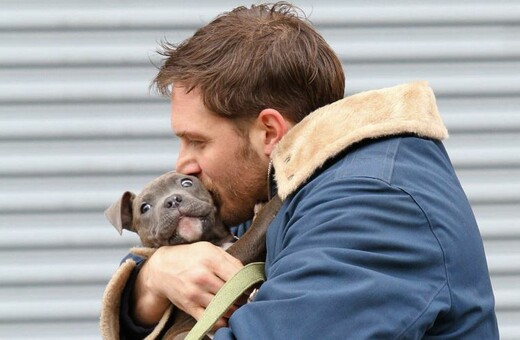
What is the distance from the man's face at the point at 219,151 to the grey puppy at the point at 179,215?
63 mm

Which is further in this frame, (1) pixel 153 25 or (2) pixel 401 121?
(1) pixel 153 25

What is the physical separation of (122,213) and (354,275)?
137 cm

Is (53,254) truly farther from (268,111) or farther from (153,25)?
(268,111)

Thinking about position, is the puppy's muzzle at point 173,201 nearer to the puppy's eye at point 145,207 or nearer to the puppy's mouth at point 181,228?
the puppy's mouth at point 181,228

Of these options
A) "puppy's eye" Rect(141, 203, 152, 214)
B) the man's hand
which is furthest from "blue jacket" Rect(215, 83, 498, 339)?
"puppy's eye" Rect(141, 203, 152, 214)

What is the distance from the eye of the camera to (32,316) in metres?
4.53

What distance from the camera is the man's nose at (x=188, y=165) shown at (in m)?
2.98

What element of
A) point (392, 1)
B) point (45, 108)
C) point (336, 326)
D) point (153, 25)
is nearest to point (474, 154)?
point (392, 1)

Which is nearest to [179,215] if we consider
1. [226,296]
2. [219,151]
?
[219,151]

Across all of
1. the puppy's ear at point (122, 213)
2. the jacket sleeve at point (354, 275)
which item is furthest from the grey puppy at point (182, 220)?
the jacket sleeve at point (354, 275)

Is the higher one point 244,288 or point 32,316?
point 244,288

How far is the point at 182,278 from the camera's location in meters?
2.73

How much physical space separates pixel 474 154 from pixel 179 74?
2.07 meters

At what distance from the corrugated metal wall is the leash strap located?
2031mm
